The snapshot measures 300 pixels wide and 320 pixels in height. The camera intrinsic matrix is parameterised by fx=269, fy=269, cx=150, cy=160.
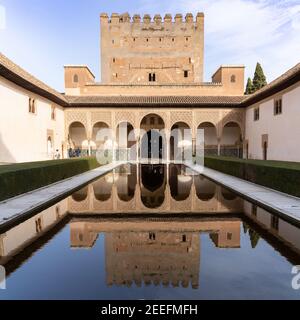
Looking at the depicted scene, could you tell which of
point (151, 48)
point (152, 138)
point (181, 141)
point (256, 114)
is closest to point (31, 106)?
point (152, 138)

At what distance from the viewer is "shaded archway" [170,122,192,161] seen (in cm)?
2666

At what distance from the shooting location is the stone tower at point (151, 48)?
109 feet

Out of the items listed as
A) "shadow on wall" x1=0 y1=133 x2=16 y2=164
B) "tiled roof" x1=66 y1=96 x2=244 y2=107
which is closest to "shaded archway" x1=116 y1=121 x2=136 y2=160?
"tiled roof" x1=66 y1=96 x2=244 y2=107

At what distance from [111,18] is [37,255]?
119ft

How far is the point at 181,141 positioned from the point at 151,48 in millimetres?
14247

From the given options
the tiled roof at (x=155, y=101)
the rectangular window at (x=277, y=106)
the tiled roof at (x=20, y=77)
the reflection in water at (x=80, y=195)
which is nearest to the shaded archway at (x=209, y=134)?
the tiled roof at (x=155, y=101)

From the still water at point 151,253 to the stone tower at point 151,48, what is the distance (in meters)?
28.9

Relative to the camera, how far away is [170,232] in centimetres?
509

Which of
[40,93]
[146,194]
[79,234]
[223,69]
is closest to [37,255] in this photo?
[79,234]

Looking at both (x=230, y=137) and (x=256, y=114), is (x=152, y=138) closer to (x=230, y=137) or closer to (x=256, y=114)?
(x=230, y=137)

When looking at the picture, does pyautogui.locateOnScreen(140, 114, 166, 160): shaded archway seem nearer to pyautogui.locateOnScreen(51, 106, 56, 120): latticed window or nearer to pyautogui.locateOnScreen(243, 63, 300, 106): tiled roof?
pyautogui.locateOnScreen(51, 106, 56, 120): latticed window

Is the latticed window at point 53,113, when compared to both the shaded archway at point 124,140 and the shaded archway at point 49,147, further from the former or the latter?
the shaded archway at point 124,140

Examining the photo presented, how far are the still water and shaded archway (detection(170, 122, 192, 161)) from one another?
19723 millimetres
